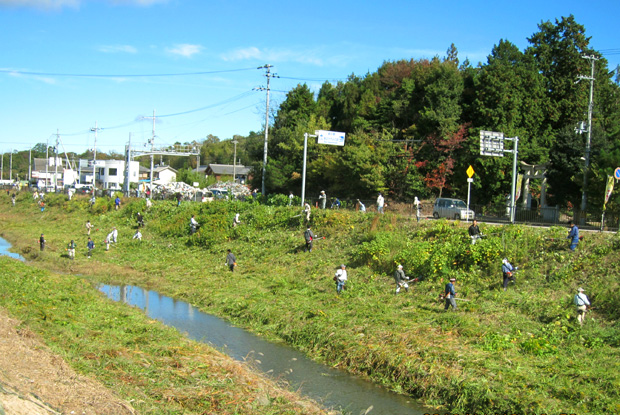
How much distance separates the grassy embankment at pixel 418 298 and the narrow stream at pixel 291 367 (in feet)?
1.90

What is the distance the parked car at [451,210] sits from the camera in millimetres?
33406

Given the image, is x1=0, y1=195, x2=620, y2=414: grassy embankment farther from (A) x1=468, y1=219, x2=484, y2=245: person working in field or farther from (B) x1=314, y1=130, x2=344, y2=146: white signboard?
(B) x1=314, y1=130, x2=344, y2=146: white signboard

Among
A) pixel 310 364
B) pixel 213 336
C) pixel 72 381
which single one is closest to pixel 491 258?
pixel 310 364

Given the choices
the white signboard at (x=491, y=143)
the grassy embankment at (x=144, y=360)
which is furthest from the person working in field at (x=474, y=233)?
the grassy embankment at (x=144, y=360)

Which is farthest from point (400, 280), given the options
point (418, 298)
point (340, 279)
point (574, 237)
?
point (574, 237)

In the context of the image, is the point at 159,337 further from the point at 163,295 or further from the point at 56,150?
the point at 56,150

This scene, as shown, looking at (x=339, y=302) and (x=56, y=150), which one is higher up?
(x=56, y=150)

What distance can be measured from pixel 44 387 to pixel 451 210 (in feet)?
93.5

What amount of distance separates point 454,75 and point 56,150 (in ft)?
232

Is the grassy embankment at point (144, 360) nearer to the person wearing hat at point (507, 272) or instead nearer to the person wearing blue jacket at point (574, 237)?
the person wearing hat at point (507, 272)

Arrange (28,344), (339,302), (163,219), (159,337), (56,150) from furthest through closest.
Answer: (56,150) < (163,219) < (339,302) < (159,337) < (28,344)

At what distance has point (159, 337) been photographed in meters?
15.3

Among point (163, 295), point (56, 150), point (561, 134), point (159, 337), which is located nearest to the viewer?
point (159, 337)

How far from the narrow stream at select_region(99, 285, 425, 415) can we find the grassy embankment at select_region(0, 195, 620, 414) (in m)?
0.58
